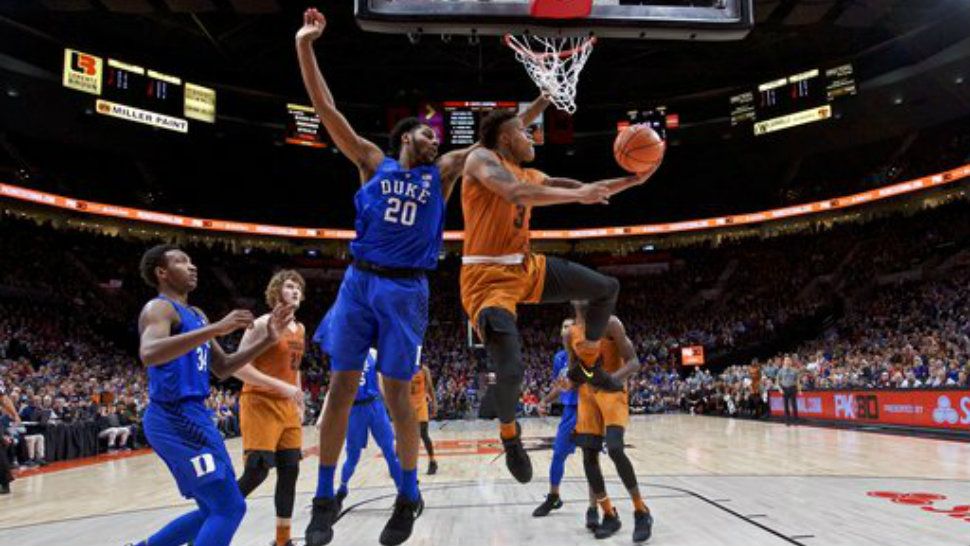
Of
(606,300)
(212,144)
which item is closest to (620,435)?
(606,300)

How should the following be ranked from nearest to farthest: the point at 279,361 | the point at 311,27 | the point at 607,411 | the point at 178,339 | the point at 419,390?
the point at 178,339
the point at 311,27
the point at 279,361
the point at 607,411
the point at 419,390

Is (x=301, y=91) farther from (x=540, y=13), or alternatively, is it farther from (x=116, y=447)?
(x=540, y=13)

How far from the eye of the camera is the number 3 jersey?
423 cm

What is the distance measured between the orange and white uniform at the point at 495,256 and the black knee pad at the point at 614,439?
2519mm

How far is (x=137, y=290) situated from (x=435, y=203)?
1270 inches

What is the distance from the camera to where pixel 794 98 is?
87.1 ft

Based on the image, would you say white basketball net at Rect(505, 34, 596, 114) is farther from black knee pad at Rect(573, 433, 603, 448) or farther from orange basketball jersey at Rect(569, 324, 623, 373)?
black knee pad at Rect(573, 433, 603, 448)

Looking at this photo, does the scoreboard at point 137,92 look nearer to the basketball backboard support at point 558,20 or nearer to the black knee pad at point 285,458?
the basketball backboard support at point 558,20

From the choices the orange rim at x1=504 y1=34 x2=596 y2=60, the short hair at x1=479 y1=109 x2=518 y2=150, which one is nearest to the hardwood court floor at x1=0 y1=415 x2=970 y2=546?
the short hair at x1=479 y1=109 x2=518 y2=150

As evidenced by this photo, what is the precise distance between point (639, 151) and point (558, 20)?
11.6 feet

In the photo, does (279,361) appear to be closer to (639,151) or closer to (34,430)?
(639,151)

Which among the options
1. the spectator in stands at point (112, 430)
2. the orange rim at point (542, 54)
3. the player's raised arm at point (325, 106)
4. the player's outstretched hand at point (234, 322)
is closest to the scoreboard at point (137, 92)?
the spectator in stands at point (112, 430)

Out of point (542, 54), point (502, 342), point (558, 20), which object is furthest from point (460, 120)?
point (502, 342)

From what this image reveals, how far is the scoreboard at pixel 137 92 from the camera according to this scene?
22719 mm
